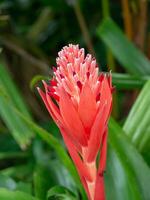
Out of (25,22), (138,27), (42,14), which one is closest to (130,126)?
(138,27)

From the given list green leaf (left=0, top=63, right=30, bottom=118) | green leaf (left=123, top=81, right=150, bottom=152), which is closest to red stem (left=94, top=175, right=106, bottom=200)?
green leaf (left=123, top=81, right=150, bottom=152)

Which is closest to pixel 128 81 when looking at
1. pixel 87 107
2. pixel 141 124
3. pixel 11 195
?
pixel 141 124

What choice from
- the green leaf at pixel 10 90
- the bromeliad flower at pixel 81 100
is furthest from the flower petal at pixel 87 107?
the green leaf at pixel 10 90

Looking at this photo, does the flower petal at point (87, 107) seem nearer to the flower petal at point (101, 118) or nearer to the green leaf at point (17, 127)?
the flower petal at point (101, 118)

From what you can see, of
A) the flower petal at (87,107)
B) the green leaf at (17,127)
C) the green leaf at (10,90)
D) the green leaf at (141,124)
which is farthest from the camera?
the green leaf at (10,90)

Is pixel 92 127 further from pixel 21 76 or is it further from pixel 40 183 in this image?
pixel 21 76

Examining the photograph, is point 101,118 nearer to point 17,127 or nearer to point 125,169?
point 125,169
